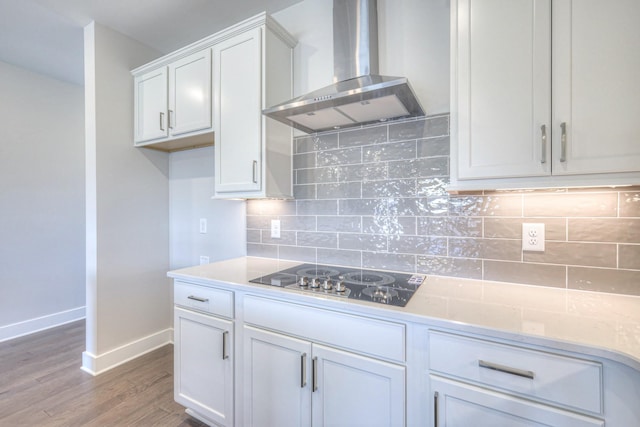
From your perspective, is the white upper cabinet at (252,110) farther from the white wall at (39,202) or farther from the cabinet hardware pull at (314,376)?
the white wall at (39,202)

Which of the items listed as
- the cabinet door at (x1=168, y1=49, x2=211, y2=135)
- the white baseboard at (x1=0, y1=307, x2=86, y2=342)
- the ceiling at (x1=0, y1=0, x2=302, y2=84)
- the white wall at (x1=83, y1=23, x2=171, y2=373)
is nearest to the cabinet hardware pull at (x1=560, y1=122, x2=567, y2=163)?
the ceiling at (x1=0, y1=0, x2=302, y2=84)

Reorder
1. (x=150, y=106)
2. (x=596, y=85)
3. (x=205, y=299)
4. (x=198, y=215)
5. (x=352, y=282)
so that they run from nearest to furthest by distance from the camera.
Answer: (x=596, y=85) → (x=352, y=282) → (x=205, y=299) → (x=150, y=106) → (x=198, y=215)

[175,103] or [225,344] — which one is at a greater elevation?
[175,103]

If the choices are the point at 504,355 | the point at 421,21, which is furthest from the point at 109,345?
the point at 421,21

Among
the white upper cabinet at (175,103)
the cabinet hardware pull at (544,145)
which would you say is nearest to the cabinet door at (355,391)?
the cabinet hardware pull at (544,145)

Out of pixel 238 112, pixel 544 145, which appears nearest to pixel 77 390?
pixel 238 112

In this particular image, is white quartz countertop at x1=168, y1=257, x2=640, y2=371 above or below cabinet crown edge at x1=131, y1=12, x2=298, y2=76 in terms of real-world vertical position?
below

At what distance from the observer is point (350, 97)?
54.2 inches

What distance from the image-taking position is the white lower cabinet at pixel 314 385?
3.73ft

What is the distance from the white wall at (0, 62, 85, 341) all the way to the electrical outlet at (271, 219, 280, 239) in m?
2.71

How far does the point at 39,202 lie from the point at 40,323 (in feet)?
4.11

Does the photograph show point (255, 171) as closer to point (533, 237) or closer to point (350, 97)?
point (350, 97)

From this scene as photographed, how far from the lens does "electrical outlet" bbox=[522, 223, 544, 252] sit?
1.38 metres

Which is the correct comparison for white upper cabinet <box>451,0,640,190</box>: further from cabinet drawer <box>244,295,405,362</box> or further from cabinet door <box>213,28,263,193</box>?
cabinet door <box>213,28,263,193</box>
